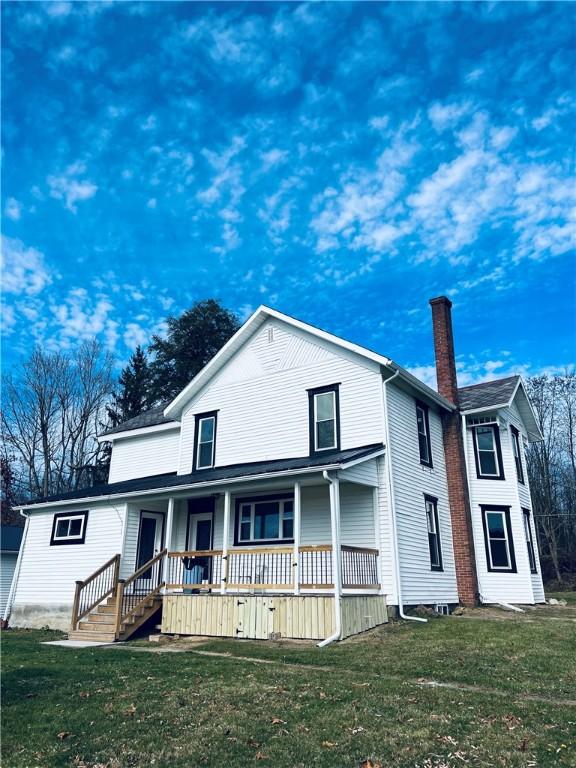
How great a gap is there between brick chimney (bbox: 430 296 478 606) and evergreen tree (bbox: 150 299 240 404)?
2270cm

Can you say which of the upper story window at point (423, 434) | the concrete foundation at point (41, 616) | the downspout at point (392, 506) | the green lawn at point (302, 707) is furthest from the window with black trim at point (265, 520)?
the concrete foundation at point (41, 616)

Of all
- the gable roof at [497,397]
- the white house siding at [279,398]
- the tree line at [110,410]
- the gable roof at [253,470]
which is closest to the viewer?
the gable roof at [253,470]

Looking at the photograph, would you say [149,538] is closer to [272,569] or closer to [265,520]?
[265,520]

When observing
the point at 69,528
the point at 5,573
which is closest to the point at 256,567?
the point at 69,528

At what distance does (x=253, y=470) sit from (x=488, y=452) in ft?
28.6

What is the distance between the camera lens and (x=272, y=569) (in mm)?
13820

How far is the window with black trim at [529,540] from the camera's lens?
19141 millimetres

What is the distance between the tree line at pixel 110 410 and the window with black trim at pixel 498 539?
57.1 ft

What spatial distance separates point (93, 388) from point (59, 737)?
36052 millimetres

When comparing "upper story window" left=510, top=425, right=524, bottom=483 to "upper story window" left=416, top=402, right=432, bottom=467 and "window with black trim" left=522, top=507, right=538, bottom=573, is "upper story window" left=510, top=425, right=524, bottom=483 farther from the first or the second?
"upper story window" left=416, top=402, right=432, bottom=467

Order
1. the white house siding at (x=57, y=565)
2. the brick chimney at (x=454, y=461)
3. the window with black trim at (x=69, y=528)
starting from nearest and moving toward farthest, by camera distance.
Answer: the brick chimney at (x=454, y=461), the white house siding at (x=57, y=565), the window with black trim at (x=69, y=528)

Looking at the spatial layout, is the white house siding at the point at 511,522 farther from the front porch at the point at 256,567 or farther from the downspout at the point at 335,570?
the downspout at the point at 335,570

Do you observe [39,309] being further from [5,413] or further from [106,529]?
[5,413]

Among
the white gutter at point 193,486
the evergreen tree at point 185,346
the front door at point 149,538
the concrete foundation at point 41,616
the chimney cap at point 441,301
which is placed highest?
the evergreen tree at point 185,346
